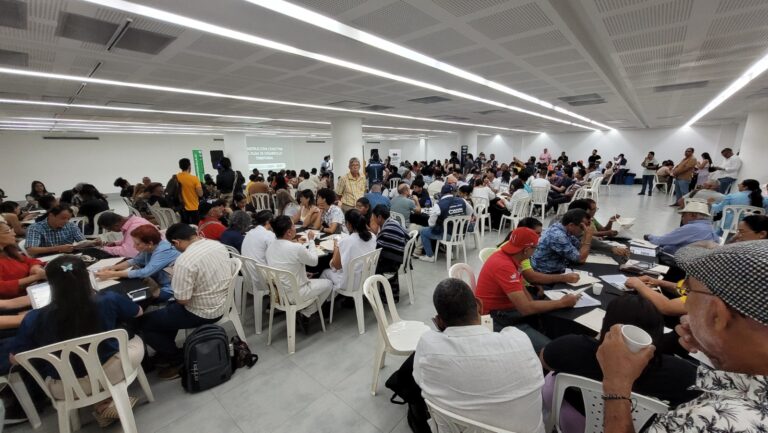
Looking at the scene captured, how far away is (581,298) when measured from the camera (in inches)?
81.9

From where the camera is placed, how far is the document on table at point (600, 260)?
9.20 ft

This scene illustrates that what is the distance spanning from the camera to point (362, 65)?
436cm

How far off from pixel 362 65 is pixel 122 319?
4.04m

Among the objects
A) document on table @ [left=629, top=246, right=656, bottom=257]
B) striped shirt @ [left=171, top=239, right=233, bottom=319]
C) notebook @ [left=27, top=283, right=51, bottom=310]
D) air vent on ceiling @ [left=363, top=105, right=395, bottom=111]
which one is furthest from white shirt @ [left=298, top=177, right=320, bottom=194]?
document on table @ [left=629, top=246, right=656, bottom=257]

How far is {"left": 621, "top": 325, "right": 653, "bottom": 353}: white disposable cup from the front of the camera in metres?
0.94

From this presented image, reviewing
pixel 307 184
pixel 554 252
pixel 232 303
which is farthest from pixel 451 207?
pixel 307 184

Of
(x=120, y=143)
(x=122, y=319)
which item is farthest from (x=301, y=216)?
(x=120, y=143)

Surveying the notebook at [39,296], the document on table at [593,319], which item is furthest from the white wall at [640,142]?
the notebook at [39,296]

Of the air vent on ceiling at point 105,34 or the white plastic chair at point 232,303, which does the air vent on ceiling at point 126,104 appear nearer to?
the air vent on ceiling at point 105,34

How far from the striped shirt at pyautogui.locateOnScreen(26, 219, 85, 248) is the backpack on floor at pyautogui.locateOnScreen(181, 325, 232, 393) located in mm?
2738

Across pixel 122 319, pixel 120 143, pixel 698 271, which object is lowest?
pixel 122 319

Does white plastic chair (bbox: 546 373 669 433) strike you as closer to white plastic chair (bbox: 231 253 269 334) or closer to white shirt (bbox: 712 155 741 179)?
white plastic chair (bbox: 231 253 269 334)

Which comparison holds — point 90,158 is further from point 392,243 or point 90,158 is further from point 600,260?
point 600,260

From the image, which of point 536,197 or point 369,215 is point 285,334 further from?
point 536,197
